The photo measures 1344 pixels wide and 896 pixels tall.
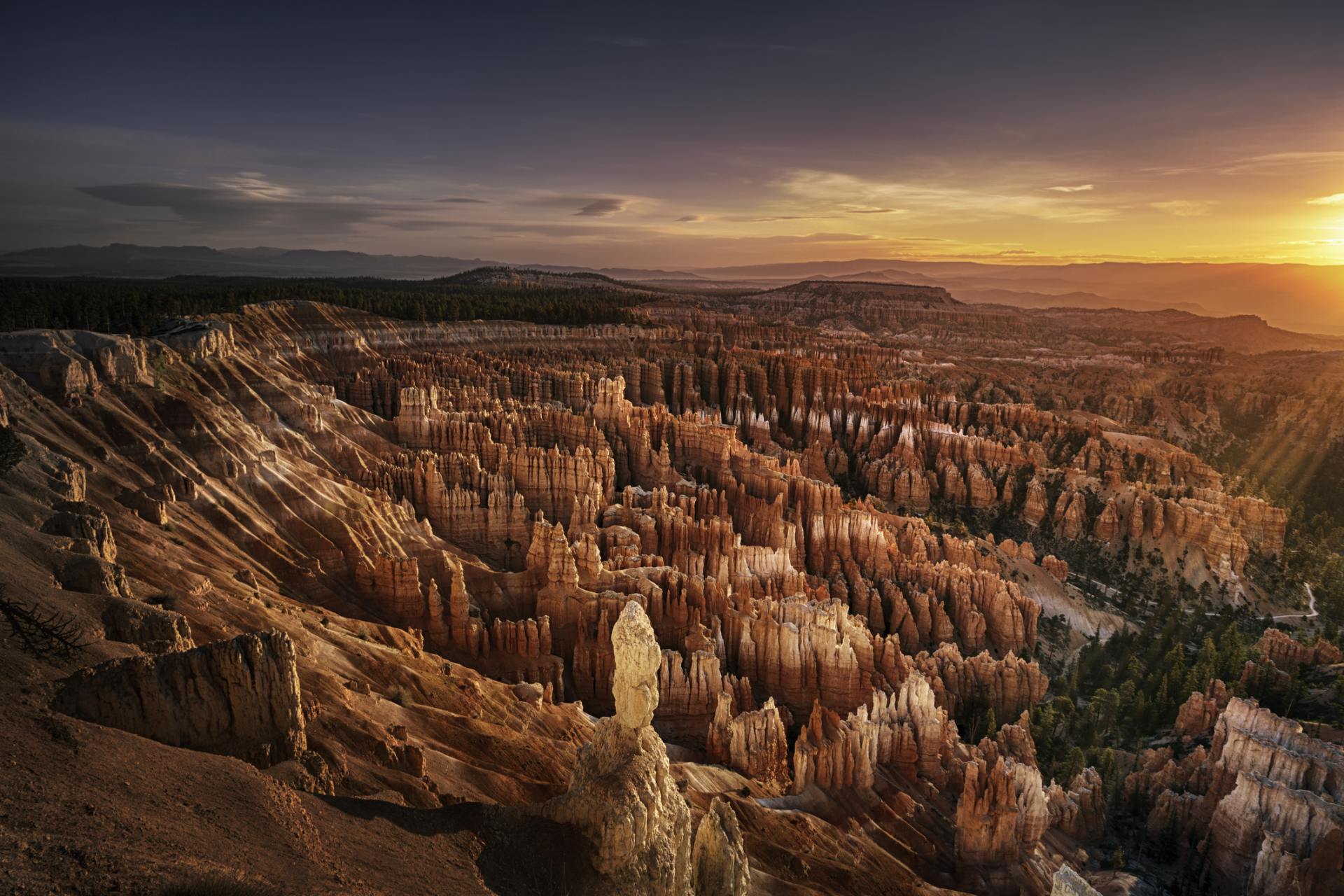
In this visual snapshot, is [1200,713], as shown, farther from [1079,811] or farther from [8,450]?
[8,450]

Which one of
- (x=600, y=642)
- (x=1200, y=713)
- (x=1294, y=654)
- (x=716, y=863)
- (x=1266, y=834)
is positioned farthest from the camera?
(x=1294, y=654)

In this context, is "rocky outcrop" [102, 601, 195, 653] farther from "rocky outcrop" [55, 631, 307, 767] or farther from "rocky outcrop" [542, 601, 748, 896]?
"rocky outcrop" [542, 601, 748, 896]

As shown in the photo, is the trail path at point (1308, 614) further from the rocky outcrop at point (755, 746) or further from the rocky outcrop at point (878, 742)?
the rocky outcrop at point (755, 746)

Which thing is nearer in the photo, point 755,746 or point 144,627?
point 144,627

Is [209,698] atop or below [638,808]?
atop

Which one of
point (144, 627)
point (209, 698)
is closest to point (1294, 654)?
point (209, 698)
